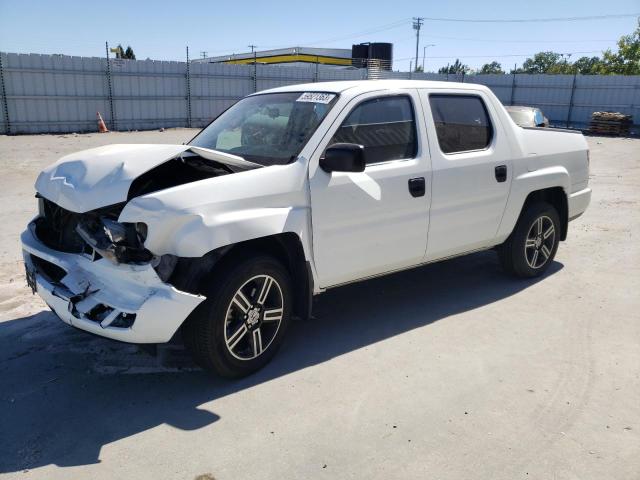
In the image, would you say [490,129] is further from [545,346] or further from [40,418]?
[40,418]

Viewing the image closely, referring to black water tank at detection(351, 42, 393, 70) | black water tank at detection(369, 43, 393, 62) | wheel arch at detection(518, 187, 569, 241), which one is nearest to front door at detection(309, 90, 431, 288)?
wheel arch at detection(518, 187, 569, 241)

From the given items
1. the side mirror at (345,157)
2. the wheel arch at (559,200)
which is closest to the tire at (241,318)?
the side mirror at (345,157)

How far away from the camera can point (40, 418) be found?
321 cm

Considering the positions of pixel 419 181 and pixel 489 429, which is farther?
pixel 419 181

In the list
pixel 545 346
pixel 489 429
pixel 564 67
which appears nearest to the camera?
pixel 489 429

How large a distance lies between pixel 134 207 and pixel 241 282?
79cm

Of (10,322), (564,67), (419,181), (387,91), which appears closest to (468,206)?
(419,181)

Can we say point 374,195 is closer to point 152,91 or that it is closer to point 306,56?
point 152,91

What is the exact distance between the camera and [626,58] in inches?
1876

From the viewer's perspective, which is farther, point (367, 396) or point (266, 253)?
point (266, 253)

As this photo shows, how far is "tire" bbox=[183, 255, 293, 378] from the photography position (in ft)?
11.2

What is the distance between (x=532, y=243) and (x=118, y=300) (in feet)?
13.4

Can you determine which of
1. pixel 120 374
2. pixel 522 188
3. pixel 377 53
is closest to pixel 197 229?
pixel 120 374

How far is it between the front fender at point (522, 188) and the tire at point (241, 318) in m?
2.42
